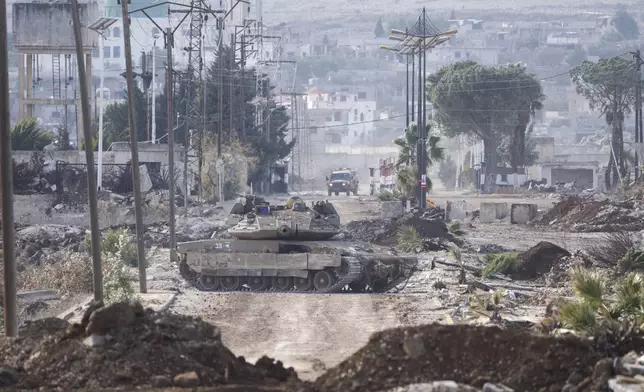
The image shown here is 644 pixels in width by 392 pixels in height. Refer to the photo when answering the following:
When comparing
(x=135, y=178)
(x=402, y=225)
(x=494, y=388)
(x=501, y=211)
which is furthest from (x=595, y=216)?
(x=494, y=388)

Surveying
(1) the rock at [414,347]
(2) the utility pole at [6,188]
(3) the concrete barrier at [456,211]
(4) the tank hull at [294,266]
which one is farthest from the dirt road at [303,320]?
(3) the concrete barrier at [456,211]

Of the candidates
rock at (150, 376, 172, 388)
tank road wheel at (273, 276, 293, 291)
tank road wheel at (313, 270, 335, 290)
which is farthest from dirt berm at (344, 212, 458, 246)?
rock at (150, 376, 172, 388)

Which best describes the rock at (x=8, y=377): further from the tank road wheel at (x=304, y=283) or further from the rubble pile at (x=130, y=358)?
the tank road wheel at (x=304, y=283)

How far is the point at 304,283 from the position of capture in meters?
31.3

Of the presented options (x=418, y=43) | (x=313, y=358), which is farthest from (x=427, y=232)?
(x=313, y=358)

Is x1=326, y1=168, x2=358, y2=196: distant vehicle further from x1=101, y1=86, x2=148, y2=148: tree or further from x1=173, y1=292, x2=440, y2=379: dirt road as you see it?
x1=173, y1=292, x2=440, y2=379: dirt road

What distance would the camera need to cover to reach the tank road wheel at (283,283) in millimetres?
31484

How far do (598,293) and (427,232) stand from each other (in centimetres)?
2670

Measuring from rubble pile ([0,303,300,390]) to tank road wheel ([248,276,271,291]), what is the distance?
1510 centimetres

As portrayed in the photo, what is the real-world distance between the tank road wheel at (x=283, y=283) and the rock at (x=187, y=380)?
16568 mm

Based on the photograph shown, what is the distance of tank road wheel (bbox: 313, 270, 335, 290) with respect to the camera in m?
30.9

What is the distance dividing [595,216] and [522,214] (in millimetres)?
5491

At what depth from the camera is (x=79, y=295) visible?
2916cm

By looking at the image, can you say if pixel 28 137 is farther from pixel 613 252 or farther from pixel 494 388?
pixel 494 388
